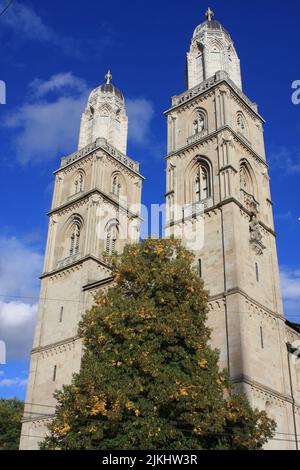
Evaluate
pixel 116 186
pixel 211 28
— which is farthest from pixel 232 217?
pixel 211 28

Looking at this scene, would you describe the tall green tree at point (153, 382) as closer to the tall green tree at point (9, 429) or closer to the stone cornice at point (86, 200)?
the stone cornice at point (86, 200)

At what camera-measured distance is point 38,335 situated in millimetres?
37562

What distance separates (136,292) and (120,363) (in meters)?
3.89

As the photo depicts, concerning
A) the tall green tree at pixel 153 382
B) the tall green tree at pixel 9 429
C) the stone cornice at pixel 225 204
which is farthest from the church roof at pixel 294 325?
the tall green tree at pixel 9 429

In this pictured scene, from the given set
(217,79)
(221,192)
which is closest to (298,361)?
(221,192)

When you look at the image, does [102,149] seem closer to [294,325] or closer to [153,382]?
[294,325]

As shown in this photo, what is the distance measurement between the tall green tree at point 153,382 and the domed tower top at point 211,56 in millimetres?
21196

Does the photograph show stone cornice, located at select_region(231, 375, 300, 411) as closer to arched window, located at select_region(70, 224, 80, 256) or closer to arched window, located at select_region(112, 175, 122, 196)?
arched window, located at select_region(70, 224, 80, 256)

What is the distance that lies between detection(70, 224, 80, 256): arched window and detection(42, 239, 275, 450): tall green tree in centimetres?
1568

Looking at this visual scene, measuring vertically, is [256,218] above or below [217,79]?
below

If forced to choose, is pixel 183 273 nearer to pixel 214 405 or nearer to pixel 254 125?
pixel 214 405

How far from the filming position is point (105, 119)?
159 ft

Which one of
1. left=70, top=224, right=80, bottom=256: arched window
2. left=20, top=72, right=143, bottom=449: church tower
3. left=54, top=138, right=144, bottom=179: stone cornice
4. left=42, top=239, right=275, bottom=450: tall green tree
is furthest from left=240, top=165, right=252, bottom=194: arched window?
left=70, top=224, right=80, bottom=256: arched window

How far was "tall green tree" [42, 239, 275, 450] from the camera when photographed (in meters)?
20.5
